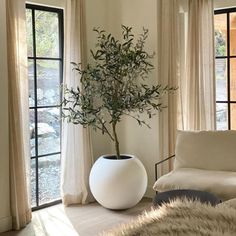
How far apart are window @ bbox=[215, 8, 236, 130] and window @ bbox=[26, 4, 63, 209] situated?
1847 mm

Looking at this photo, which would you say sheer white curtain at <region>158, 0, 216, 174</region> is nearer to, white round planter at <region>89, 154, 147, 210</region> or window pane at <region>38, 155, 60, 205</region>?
white round planter at <region>89, 154, 147, 210</region>

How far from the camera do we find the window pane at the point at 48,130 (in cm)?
477

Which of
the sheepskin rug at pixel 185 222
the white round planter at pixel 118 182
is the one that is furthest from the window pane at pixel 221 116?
the sheepskin rug at pixel 185 222

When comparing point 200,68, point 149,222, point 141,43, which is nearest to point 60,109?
point 141,43

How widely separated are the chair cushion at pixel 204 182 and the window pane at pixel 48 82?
160cm

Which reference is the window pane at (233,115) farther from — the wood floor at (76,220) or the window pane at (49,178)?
the window pane at (49,178)

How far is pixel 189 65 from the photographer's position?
16.8 feet

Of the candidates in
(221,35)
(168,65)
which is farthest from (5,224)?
(221,35)

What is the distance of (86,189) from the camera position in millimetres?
5016

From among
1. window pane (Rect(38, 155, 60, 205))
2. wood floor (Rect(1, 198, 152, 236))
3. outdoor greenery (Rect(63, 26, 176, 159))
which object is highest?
outdoor greenery (Rect(63, 26, 176, 159))

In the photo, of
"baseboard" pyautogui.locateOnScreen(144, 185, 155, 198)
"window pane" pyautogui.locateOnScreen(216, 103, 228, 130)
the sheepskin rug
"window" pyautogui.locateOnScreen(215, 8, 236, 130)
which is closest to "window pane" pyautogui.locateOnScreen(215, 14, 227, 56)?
"window" pyautogui.locateOnScreen(215, 8, 236, 130)

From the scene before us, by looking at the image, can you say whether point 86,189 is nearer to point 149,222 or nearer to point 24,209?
point 24,209

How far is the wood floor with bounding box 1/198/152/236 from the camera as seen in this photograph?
407cm

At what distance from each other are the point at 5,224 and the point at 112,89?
1756mm
